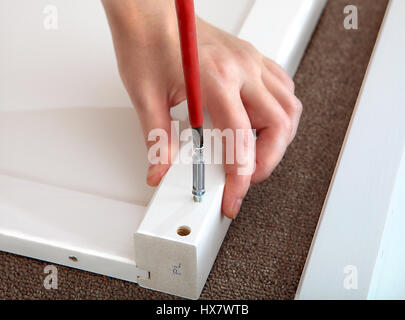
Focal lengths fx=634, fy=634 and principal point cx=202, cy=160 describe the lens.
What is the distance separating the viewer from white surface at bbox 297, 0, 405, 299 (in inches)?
24.3

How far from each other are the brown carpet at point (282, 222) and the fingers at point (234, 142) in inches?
2.4

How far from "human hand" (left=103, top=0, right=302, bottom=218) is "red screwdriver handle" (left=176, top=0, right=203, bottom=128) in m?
0.14

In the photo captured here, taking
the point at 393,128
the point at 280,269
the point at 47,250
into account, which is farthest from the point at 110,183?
the point at 393,128

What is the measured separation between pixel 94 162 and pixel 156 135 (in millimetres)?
102

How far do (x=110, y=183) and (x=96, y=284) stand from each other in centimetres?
13

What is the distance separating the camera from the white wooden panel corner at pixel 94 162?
678 millimetres

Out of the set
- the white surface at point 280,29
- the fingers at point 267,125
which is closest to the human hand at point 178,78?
the fingers at point 267,125

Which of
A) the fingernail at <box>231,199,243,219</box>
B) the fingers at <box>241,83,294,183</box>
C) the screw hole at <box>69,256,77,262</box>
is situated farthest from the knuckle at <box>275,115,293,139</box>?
the screw hole at <box>69,256,77,262</box>

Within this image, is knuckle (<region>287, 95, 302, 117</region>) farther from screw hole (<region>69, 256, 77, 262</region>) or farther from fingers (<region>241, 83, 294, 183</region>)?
screw hole (<region>69, 256, 77, 262</region>)

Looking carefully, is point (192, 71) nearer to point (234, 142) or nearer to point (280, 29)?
point (234, 142)

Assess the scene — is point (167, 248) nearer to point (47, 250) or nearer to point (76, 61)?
point (47, 250)

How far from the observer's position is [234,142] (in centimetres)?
72

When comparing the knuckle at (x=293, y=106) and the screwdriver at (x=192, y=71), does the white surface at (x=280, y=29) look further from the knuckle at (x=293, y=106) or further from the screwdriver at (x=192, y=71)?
the screwdriver at (x=192, y=71)

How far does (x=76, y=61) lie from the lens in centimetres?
94
